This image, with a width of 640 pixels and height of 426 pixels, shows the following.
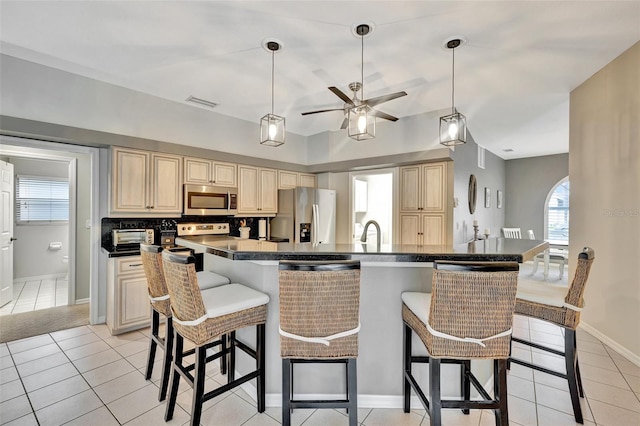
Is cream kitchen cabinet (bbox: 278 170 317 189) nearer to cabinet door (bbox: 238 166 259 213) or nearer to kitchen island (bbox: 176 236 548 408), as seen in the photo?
cabinet door (bbox: 238 166 259 213)

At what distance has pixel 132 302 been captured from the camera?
11.0 ft

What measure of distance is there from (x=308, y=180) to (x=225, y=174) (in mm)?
1675

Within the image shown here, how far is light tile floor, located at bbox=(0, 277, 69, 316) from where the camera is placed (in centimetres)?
399

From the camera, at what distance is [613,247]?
3020 mm

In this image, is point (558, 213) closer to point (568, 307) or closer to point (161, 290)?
point (568, 307)

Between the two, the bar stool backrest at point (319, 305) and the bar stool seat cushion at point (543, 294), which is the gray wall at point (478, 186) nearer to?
the bar stool seat cushion at point (543, 294)

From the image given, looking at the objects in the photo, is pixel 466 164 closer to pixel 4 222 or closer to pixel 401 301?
pixel 401 301

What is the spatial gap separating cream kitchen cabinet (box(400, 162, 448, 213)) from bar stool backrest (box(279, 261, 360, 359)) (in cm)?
326

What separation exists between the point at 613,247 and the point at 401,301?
2.60 m

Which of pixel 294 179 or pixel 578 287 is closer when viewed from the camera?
pixel 578 287

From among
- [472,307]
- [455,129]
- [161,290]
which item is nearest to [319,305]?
[472,307]

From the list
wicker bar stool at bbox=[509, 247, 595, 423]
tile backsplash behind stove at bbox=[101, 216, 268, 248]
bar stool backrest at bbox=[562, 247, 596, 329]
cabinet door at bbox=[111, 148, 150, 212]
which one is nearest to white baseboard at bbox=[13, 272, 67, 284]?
tile backsplash behind stove at bbox=[101, 216, 268, 248]

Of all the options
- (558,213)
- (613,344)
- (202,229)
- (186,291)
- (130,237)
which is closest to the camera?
(186,291)

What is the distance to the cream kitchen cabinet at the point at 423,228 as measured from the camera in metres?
4.34
